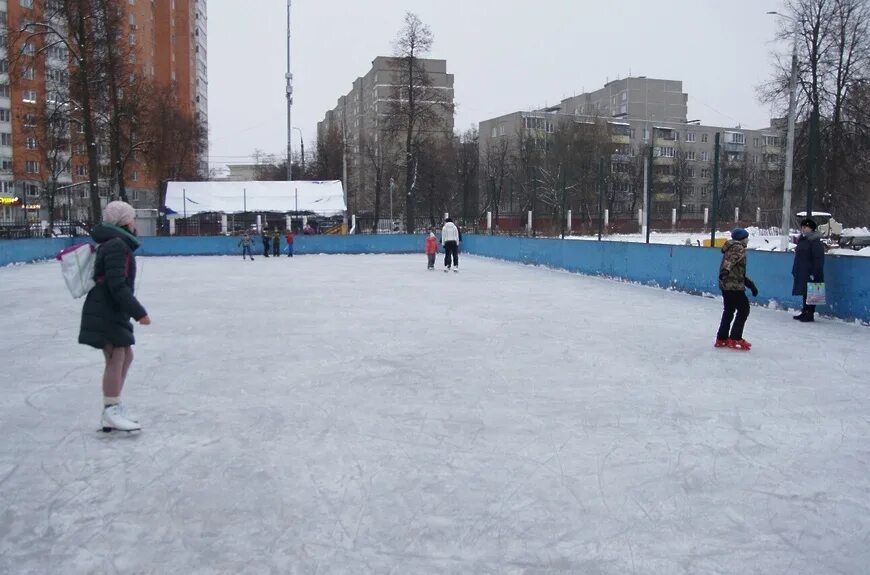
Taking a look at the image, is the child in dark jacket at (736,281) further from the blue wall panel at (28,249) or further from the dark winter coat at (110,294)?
the blue wall panel at (28,249)

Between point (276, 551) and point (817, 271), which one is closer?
point (276, 551)

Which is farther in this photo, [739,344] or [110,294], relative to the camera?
[739,344]

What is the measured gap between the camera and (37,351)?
888cm

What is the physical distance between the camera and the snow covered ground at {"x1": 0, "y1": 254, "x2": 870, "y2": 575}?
11.6ft

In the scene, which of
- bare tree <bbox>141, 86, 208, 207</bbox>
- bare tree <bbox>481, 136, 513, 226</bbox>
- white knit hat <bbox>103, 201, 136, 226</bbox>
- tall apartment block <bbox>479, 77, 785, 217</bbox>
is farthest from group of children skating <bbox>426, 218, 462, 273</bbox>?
bare tree <bbox>481, 136, 513, 226</bbox>

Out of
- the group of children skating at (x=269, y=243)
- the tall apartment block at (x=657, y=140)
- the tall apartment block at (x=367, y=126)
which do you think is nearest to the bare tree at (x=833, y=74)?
the group of children skating at (x=269, y=243)

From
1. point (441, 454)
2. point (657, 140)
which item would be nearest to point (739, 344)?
point (441, 454)

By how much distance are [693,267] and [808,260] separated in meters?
4.58

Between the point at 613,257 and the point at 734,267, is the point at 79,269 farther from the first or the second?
the point at 613,257

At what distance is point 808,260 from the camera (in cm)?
1130

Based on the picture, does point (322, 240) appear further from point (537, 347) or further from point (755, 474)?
point (755, 474)

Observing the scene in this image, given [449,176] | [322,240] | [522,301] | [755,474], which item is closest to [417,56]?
[322,240]

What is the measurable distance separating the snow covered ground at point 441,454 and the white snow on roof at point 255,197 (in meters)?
32.0

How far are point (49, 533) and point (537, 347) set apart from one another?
631cm
